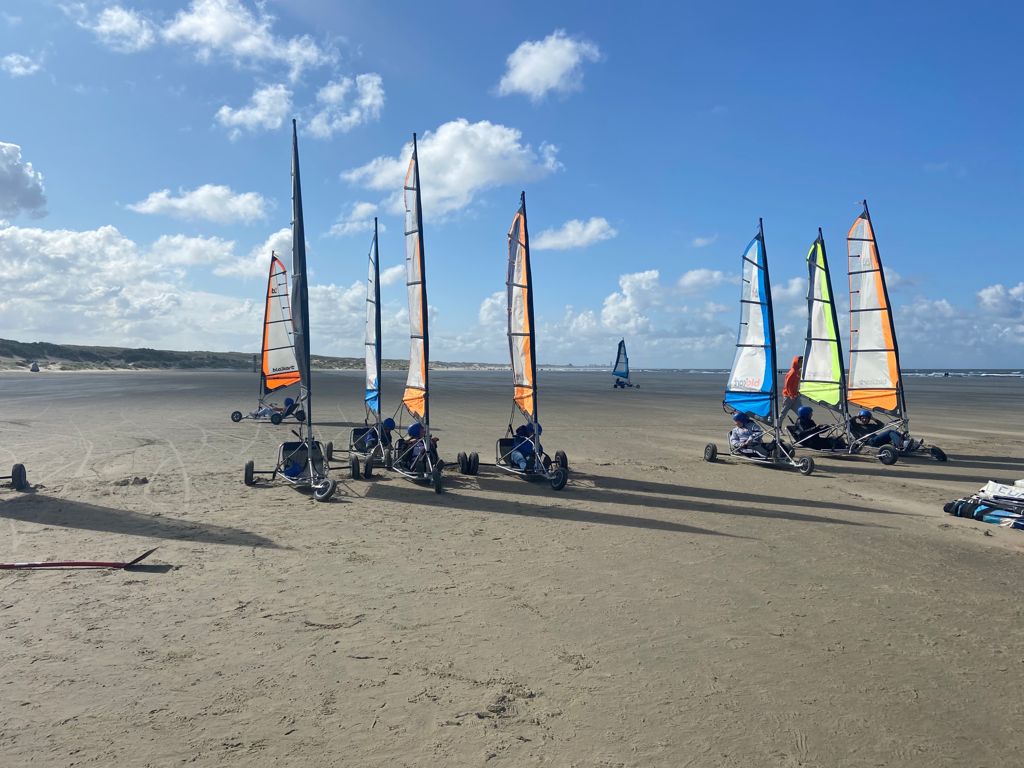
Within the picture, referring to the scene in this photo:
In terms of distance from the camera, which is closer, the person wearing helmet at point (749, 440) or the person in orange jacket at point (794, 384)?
the person wearing helmet at point (749, 440)

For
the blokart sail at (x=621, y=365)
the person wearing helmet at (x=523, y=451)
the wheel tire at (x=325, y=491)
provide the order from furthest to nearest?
1. the blokart sail at (x=621, y=365)
2. the person wearing helmet at (x=523, y=451)
3. the wheel tire at (x=325, y=491)

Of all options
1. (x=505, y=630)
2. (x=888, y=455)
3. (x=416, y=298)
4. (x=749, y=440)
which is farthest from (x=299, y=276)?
(x=888, y=455)

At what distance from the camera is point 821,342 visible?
15.8 metres

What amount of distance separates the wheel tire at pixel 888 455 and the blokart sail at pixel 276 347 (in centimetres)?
1605

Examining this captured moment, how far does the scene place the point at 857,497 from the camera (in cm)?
1007

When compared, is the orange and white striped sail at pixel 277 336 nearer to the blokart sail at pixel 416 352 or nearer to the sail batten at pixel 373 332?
the sail batten at pixel 373 332

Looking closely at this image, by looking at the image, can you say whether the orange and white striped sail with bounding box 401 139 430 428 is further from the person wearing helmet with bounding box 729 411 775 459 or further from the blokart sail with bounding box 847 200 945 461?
the blokart sail with bounding box 847 200 945 461

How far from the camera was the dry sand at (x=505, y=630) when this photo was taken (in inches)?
134

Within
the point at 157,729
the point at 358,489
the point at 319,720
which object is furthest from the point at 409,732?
the point at 358,489

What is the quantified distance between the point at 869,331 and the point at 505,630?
576 inches

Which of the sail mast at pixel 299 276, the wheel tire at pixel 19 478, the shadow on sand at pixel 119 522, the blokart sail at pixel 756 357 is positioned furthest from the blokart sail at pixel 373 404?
the blokart sail at pixel 756 357

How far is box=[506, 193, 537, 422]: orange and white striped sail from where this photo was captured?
37.0 ft

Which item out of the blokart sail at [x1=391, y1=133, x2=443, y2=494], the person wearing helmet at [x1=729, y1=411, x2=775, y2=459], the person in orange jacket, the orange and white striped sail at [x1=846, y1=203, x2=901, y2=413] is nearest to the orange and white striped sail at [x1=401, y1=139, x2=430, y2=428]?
the blokart sail at [x1=391, y1=133, x2=443, y2=494]

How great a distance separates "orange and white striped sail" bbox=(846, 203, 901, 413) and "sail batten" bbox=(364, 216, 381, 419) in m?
11.7
